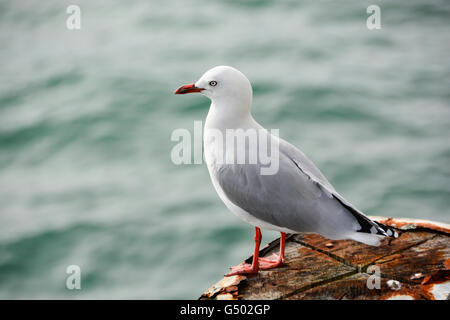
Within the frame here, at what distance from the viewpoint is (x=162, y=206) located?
717 centimetres

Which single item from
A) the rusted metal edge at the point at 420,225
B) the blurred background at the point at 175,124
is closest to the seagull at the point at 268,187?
the rusted metal edge at the point at 420,225

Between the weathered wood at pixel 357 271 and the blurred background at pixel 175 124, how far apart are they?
315 cm

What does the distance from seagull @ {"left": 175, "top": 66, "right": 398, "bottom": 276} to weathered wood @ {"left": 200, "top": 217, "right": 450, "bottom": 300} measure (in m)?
0.14

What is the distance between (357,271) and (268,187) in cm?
71

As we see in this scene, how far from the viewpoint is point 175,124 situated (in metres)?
8.34

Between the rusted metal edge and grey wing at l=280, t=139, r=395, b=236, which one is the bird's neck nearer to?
grey wing at l=280, t=139, r=395, b=236

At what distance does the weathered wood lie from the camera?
3.02 meters

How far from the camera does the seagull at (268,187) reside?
311 cm

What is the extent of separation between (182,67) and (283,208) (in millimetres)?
6334

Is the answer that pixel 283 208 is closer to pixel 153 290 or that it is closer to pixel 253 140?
pixel 253 140

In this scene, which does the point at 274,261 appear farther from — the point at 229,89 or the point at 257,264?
the point at 229,89

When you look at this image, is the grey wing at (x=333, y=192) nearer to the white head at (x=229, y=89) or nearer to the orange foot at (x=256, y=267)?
the white head at (x=229, y=89)

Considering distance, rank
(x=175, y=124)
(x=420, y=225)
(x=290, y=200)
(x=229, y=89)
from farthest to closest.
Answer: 1. (x=175, y=124)
2. (x=420, y=225)
3. (x=229, y=89)
4. (x=290, y=200)

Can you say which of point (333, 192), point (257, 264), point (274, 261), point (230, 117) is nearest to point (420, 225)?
point (333, 192)
